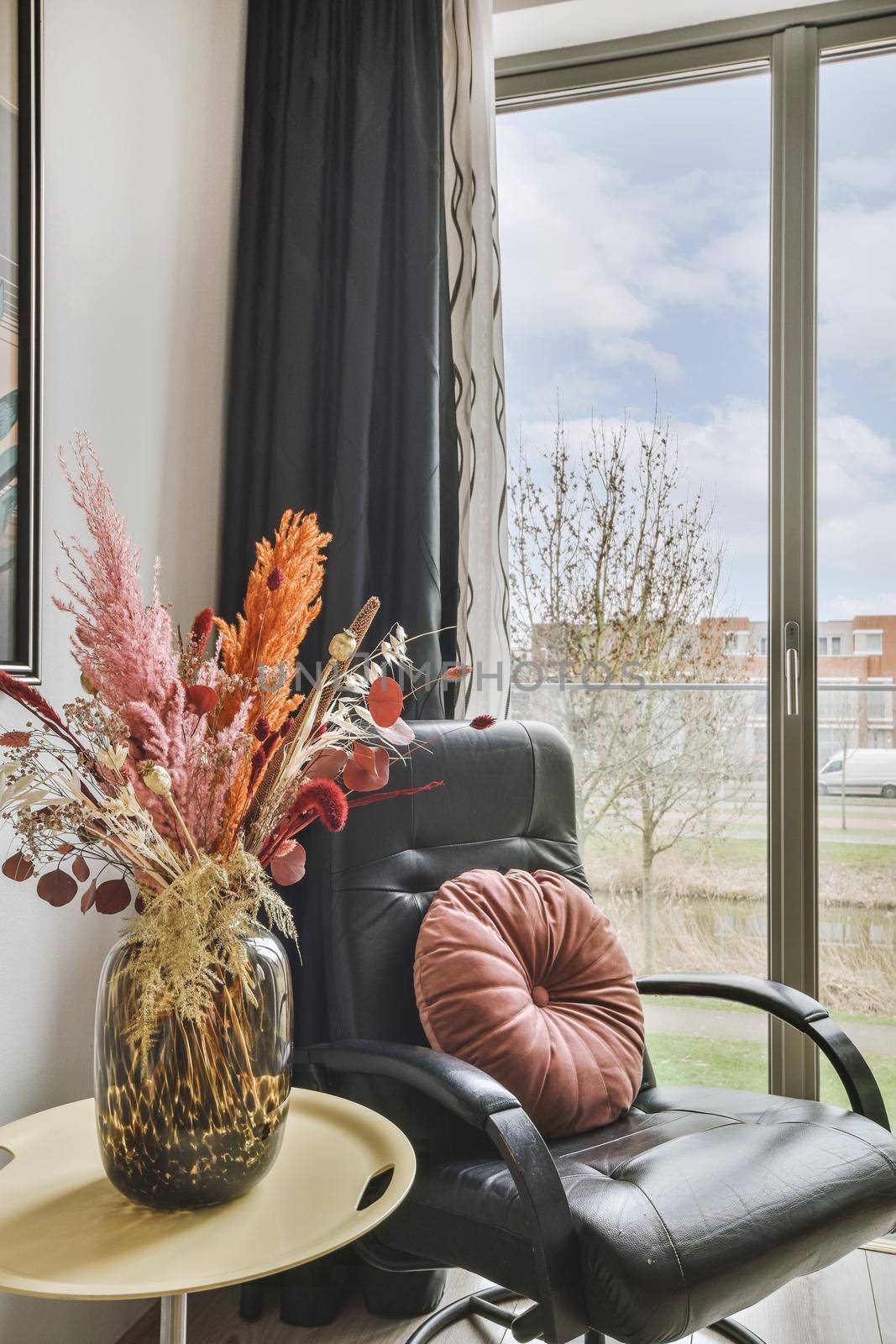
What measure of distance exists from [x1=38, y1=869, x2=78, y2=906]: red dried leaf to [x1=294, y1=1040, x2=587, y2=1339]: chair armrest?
497 mm

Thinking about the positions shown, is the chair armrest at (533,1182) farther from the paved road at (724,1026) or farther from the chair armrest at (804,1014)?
the paved road at (724,1026)

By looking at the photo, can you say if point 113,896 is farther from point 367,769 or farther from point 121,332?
point 121,332

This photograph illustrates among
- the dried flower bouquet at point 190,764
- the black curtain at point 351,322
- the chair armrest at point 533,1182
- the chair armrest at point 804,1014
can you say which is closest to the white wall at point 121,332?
the black curtain at point 351,322

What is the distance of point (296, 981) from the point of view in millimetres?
1844

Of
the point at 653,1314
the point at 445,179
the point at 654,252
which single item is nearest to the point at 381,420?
the point at 445,179

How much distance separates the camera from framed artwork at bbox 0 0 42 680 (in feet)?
4.14

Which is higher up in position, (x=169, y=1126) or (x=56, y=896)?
(x=56, y=896)

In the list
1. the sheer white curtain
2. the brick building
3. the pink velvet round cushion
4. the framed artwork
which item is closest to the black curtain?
the sheer white curtain

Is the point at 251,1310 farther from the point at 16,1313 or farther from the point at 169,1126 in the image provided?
the point at 169,1126

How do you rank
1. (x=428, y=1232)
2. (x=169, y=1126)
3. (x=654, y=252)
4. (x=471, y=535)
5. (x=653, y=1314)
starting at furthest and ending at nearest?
(x=654, y=252) → (x=471, y=535) → (x=428, y=1232) → (x=653, y=1314) → (x=169, y=1126)

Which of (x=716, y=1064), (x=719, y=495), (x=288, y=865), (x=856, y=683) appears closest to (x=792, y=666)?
(x=856, y=683)

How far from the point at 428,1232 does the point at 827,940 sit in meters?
1.13

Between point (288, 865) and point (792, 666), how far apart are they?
1290mm

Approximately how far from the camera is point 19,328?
128 centimetres
